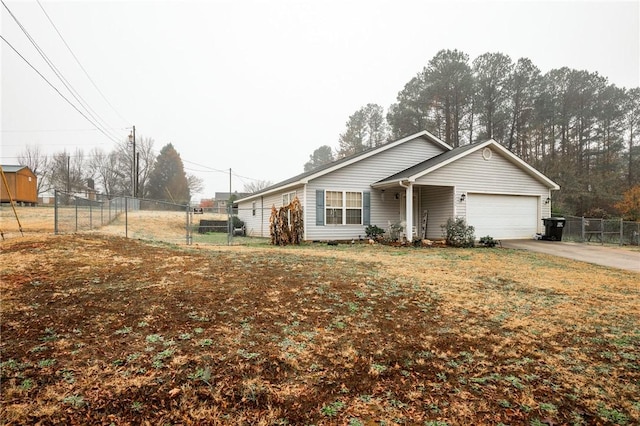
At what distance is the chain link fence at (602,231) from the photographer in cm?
1442

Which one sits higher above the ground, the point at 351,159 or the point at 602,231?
the point at 351,159

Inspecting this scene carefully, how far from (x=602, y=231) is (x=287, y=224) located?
14195 millimetres

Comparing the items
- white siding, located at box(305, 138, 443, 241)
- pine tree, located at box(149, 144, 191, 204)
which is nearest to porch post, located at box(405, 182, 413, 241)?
white siding, located at box(305, 138, 443, 241)

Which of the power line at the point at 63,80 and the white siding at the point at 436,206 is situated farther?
the white siding at the point at 436,206

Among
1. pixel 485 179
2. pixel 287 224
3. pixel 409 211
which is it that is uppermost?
pixel 485 179

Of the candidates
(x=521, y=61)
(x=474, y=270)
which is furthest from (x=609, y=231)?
(x=521, y=61)

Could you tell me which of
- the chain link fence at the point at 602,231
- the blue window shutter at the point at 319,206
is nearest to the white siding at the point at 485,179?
the chain link fence at the point at 602,231

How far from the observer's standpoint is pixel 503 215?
1445cm

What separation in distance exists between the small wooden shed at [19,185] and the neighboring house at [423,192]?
1919 centimetres

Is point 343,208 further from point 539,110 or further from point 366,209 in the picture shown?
point 539,110

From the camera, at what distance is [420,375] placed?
104 inches

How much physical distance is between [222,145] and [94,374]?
5900 cm

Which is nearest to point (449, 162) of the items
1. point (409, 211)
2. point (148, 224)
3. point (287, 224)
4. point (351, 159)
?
point (409, 211)

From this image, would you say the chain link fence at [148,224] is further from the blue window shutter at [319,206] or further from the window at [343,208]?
the window at [343,208]
